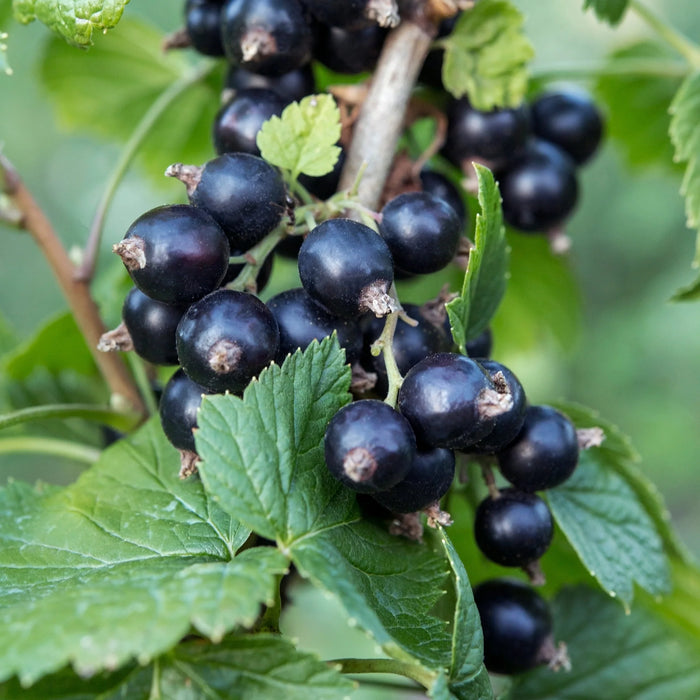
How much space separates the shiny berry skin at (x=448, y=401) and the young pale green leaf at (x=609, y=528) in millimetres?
288

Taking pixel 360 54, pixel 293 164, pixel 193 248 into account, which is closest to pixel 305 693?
pixel 193 248

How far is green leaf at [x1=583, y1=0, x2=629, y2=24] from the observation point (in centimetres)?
108

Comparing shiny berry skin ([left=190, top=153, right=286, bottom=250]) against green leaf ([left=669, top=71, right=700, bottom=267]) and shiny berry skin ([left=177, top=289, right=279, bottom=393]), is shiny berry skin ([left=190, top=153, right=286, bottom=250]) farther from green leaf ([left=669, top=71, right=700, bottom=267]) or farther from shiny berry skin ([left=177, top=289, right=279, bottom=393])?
green leaf ([left=669, top=71, right=700, bottom=267])

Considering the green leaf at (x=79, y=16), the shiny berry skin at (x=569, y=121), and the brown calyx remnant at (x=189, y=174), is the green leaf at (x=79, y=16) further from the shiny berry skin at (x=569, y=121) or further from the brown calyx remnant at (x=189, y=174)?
the shiny berry skin at (x=569, y=121)

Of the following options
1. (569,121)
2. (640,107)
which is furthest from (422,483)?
(640,107)

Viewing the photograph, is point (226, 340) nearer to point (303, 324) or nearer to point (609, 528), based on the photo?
point (303, 324)

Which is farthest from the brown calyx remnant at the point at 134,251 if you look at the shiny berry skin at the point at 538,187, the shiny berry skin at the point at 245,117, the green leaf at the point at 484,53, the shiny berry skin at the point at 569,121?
the shiny berry skin at the point at 569,121

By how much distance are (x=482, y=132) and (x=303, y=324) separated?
0.47 metres

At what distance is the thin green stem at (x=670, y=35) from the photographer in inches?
47.2

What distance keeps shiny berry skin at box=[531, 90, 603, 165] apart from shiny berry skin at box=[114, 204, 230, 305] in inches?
28.6

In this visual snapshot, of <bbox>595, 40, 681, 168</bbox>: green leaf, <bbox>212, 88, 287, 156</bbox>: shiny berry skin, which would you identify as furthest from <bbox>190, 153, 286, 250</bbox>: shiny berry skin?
<bbox>595, 40, 681, 168</bbox>: green leaf

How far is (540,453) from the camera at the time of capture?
31.5 inches

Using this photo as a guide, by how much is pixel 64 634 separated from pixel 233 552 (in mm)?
188

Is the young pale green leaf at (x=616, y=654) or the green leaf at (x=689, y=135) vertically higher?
the green leaf at (x=689, y=135)
